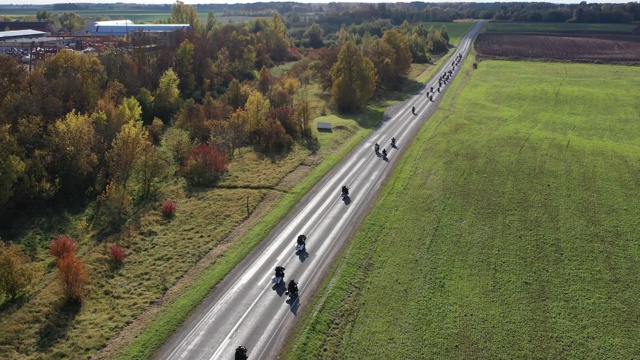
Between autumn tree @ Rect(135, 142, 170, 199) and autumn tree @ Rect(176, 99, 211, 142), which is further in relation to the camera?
autumn tree @ Rect(176, 99, 211, 142)

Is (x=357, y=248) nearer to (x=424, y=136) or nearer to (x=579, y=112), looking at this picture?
(x=424, y=136)

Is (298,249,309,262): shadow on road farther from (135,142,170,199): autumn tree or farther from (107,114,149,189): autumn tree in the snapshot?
(107,114,149,189): autumn tree

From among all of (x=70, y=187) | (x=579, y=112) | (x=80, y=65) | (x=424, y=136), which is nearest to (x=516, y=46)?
(x=579, y=112)

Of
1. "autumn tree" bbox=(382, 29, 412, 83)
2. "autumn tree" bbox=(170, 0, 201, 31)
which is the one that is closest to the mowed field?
"autumn tree" bbox=(382, 29, 412, 83)

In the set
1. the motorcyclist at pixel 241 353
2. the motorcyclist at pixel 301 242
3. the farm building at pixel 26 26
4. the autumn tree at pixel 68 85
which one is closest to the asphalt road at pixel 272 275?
the motorcyclist at pixel 301 242

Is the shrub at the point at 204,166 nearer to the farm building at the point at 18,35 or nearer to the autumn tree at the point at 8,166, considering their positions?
the autumn tree at the point at 8,166
